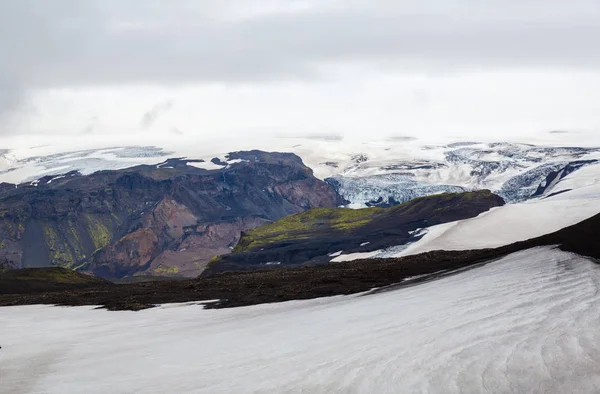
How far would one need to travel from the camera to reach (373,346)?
18.4 metres

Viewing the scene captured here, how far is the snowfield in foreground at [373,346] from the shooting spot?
47.9 ft

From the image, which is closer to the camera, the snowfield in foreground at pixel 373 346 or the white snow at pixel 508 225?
the snowfield in foreground at pixel 373 346

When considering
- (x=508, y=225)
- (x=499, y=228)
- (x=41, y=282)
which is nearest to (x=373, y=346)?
(x=41, y=282)

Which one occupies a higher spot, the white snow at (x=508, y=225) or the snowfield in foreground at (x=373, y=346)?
the snowfield in foreground at (x=373, y=346)

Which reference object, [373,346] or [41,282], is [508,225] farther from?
[373,346]

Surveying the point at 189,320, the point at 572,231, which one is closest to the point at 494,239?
the point at 572,231

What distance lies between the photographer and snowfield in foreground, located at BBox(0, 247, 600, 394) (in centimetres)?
1461

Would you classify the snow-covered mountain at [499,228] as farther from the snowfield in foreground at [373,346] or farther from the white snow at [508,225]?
the snowfield in foreground at [373,346]

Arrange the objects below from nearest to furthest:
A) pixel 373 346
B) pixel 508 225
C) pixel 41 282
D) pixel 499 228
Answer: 1. pixel 373 346
2. pixel 41 282
3. pixel 499 228
4. pixel 508 225

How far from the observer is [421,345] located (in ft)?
57.0

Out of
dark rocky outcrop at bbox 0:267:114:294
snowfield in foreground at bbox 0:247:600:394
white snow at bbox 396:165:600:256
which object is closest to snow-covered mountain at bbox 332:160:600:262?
white snow at bbox 396:165:600:256

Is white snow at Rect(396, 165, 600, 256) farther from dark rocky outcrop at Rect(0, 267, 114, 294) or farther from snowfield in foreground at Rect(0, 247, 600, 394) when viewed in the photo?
snowfield in foreground at Rect(0, 247, 600, 394)

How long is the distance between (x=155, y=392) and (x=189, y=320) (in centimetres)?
1924

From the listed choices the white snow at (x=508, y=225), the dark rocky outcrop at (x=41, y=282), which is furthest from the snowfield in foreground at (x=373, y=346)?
the white snow at (x=508, y=225)
